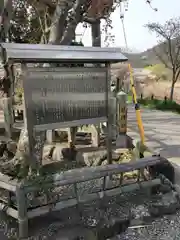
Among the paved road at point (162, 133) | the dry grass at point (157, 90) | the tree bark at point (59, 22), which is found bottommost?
the paved road at point (162, 133)

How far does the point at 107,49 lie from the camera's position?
493cm

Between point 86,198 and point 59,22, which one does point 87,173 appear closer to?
point 86,198

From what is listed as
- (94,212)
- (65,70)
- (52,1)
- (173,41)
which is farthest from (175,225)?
(173,41)

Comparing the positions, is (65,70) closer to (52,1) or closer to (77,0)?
(77,0)

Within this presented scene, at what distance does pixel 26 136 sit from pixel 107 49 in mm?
1771

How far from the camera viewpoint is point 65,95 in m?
4.63

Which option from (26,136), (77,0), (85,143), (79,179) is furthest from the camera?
(85,143)

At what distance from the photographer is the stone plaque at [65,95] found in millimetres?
4336

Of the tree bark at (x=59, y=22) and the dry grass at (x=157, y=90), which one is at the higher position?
the tree bark at (x=59, y=22)

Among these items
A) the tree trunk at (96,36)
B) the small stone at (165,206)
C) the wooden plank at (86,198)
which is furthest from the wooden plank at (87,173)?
the tree trunk at (96,36)

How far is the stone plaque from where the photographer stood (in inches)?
171

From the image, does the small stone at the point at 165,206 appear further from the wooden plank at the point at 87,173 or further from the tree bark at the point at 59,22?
the tree bark at the point at 59,22

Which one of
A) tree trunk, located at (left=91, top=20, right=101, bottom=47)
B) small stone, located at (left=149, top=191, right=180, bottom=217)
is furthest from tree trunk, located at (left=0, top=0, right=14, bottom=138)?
tree trunk, located at (left=91, top=20, right=101, bottom=47)

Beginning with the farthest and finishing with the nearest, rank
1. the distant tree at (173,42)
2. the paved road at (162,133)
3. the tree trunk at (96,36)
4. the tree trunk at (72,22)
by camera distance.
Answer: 1. the distant tree at (173,42)
2. the tree trunk at (96,36)
3. the paved road at (162,133)
4. the tree trunk at (72,22)
